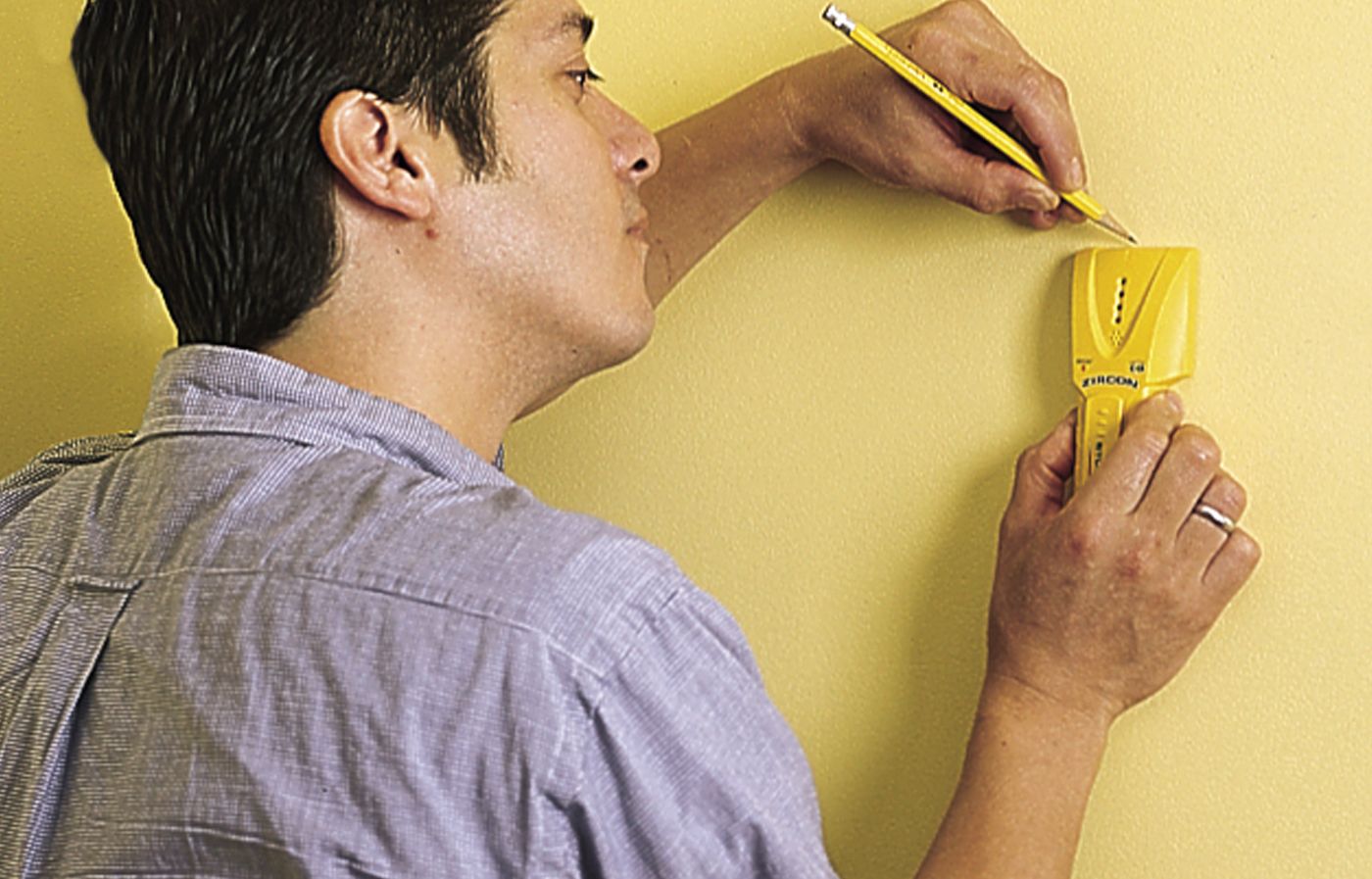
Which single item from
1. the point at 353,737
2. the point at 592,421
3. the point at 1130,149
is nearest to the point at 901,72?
the point at 1130,149

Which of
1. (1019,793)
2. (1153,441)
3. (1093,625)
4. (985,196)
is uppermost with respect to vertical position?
(985,196)

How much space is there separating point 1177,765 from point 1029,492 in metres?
0.20

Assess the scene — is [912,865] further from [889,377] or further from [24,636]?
[24,636]

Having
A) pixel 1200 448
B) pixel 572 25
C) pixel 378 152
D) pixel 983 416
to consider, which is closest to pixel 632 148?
pixel 572 25

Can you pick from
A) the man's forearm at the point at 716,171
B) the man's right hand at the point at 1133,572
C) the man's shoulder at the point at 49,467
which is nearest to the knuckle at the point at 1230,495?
the man's right hand at the point at 1133,572

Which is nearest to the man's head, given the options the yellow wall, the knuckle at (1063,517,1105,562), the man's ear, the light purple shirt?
the man's ear

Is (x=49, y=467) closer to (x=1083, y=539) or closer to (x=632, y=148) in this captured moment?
(x=632, y=148)

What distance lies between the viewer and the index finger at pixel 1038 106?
110 cm

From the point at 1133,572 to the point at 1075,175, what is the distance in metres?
0.26

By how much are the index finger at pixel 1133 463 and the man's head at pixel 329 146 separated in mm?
341

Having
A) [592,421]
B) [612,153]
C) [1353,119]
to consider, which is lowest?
[592,421]

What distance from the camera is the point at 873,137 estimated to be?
118 cm

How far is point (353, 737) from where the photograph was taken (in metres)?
0.85

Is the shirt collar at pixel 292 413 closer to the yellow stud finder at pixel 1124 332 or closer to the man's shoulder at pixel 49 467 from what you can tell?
the man's shoulder at pixel 49 467
